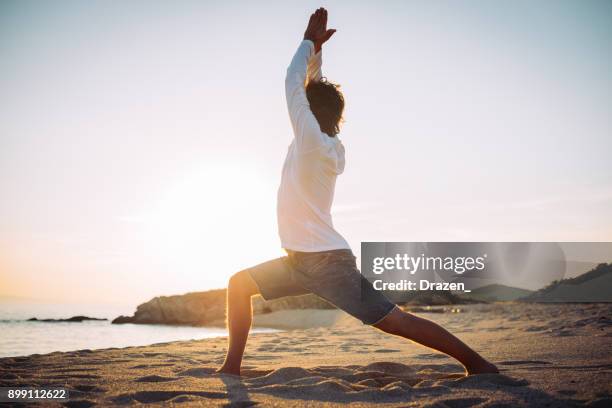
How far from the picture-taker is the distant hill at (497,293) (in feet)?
45.3

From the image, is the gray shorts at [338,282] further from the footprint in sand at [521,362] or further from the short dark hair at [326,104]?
the footprint in sand at [521,362]

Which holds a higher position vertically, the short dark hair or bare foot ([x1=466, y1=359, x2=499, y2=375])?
the short dark hair

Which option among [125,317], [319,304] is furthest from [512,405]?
[125,317]

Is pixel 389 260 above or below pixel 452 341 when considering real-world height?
above

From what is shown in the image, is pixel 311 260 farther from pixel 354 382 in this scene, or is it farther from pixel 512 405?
pixel 512 405

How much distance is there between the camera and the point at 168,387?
2.90 m

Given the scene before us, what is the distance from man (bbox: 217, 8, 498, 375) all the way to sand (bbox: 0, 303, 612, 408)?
0.33 m

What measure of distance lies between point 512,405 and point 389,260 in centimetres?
770

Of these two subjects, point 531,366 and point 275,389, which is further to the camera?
point 531,366

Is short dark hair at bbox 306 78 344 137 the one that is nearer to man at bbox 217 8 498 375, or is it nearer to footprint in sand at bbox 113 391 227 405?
man at bbox 217 8 498 375

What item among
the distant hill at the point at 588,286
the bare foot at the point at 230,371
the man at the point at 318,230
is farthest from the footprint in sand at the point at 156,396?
the distant hill at the point at 588,286

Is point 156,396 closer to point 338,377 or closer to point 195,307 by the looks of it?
point 338,377

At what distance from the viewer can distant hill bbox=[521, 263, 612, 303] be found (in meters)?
11.1

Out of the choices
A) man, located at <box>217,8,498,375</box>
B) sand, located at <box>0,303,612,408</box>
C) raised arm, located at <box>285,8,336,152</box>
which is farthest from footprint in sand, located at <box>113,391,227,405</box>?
raised arm, located at <box>285,8,336,152</box>
